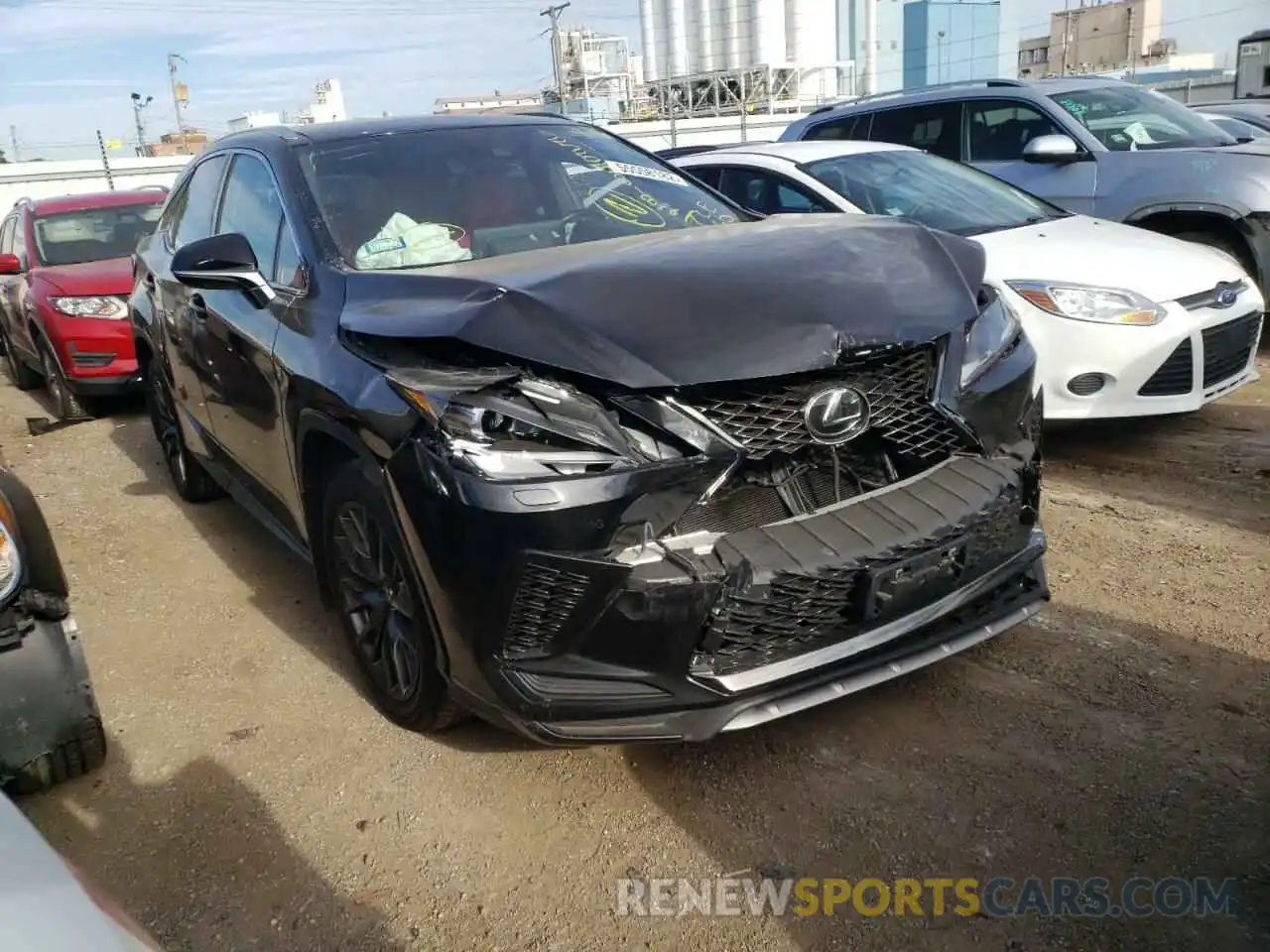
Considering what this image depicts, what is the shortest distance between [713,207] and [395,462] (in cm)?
189

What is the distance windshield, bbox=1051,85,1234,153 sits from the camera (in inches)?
276

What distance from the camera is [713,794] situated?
2.69 m

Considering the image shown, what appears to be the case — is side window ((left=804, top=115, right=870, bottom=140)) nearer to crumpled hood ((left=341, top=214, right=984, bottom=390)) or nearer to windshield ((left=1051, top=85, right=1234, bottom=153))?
windshield ((left=1051, top=85, right=1234, bottom=153))

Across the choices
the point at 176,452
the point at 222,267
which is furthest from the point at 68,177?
the point at 222,267

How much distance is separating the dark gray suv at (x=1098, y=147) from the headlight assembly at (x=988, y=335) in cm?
420

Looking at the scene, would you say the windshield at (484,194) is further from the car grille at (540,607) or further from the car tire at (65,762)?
the car tire at (65,762)

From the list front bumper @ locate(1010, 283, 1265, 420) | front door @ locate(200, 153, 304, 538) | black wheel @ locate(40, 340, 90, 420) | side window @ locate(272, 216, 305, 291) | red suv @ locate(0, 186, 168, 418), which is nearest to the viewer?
side window @ locate(272, 216, 305, 291)

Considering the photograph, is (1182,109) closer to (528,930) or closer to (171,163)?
(528,930)

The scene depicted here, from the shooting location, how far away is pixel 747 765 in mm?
2781

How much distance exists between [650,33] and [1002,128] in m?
64.3

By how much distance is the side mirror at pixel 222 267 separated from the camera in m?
3.27

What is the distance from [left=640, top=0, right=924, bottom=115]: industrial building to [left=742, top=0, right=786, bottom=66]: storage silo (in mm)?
56

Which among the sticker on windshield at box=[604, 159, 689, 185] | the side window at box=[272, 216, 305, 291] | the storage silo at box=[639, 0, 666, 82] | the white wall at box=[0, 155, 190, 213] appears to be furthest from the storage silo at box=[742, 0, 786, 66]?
the side window at box=[272, 216, 305, 291]

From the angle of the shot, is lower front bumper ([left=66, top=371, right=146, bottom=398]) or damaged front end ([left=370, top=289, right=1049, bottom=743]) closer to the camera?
damaged front end ([left=370, top=289, right=1049, bottom=743])
